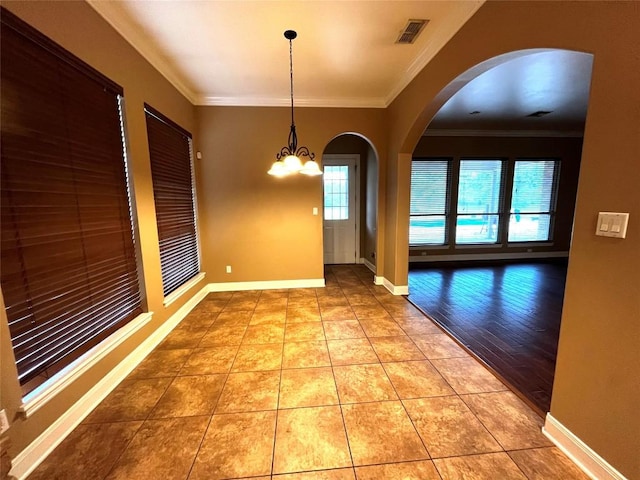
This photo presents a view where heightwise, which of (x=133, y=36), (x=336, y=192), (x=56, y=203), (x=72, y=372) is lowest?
(x=72, y=372)

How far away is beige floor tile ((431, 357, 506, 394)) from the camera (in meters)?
2.02

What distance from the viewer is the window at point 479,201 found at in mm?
6145

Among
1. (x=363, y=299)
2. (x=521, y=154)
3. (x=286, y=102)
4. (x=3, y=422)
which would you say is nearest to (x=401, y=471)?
(x=3, y=422)

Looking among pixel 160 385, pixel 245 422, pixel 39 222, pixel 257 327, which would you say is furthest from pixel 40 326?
pixel 257 327

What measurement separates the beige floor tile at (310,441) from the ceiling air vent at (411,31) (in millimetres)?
3136

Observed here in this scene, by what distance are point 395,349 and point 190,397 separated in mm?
1777

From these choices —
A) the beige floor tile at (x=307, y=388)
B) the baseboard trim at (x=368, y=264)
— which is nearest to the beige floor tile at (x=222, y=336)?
the beige floor tile at (x=307, y=388)

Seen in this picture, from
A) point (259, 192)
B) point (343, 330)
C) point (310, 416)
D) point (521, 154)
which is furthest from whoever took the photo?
point (521, 154)

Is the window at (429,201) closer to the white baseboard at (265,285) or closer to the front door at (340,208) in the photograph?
the front door at (340,208)

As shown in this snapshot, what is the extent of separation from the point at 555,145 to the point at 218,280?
308 inches

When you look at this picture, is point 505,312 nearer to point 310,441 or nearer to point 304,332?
point 304,332

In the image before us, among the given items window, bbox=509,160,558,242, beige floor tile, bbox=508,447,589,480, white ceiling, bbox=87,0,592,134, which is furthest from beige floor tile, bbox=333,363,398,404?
window, bbox=509,160,558,242

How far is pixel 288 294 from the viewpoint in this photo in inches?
162

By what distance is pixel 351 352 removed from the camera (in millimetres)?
2518
